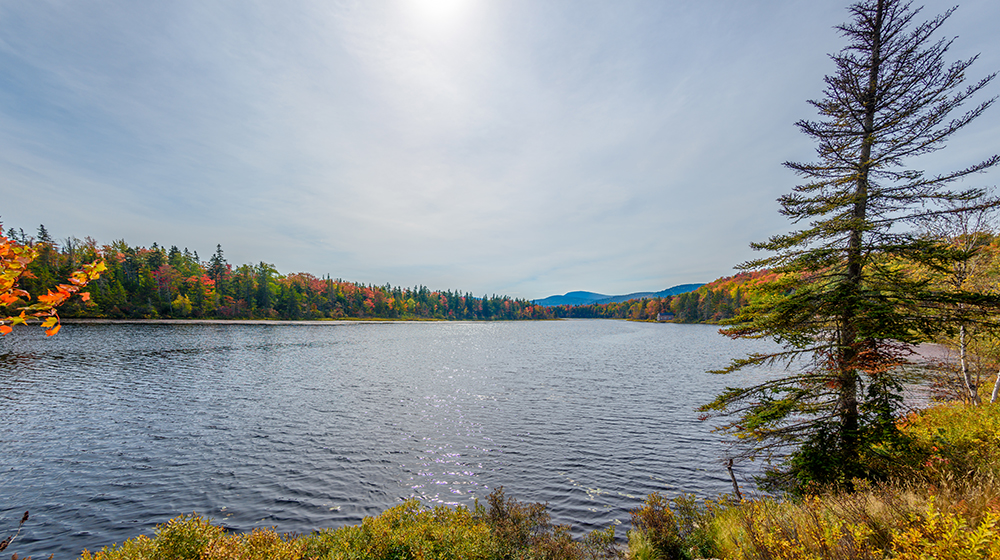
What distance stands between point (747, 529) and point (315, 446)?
1882 centimetres

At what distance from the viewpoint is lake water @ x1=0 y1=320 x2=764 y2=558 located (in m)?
13.8

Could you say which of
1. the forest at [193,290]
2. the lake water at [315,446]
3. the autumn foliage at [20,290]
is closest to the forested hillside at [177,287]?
the forest at [193,290]

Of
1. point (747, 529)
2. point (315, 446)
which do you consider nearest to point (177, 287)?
point (315, 446)

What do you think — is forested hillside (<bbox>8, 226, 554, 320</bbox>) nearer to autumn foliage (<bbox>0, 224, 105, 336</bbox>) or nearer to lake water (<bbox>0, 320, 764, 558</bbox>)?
lake water (<bbox>0, 320, 764, 558</bbox>)

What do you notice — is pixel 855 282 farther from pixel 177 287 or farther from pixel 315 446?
pixel 177 287

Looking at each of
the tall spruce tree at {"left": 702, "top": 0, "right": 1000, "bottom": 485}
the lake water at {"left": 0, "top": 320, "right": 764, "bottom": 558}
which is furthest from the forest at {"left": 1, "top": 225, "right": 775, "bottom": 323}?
the tall spruce tree at {"left": 702, "top": 0, "right": 1000, "bottom": 485}

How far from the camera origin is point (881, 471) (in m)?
11.1

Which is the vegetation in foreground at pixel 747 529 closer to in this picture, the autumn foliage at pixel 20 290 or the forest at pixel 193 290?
the autumn foliage at pixel 20 290

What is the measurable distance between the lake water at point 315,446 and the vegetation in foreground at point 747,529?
2.49 metres

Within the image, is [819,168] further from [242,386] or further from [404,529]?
[242,386]

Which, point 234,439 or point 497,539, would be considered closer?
point 497,539

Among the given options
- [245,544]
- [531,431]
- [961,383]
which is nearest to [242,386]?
[531,431]

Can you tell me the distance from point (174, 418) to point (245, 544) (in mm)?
20215

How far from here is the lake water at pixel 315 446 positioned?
1376 centimetres
